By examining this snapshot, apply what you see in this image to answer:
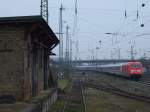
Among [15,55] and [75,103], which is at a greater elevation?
[15,55]

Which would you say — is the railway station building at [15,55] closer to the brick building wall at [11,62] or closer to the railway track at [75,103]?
the brick building wall at [11,62]

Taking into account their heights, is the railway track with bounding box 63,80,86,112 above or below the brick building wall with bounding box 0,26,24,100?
below

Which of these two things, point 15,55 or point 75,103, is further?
point 75,103

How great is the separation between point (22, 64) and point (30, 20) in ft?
6.62

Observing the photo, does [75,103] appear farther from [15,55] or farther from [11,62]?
[15,55]

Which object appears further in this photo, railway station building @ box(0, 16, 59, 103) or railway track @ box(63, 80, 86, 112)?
railway track @ box(63, 80, 86, 112)

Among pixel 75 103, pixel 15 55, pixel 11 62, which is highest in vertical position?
pixel 15 55

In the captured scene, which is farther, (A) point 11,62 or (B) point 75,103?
(B) point 75,103

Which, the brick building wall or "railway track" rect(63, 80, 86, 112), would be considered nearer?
the brick building wall

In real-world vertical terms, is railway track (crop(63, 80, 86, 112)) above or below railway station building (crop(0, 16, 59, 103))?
below

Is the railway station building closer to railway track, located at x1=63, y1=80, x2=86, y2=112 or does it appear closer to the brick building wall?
the brick building wall

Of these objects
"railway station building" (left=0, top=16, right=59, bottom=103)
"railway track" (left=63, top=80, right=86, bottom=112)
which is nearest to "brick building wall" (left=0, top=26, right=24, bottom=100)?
"railway station building" (left=0, top=16, right=59, bottom=103)

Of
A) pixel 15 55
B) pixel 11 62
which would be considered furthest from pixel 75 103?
pixel 15 55

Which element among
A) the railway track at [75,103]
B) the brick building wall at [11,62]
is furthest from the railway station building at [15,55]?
the railway track at [75,103]
